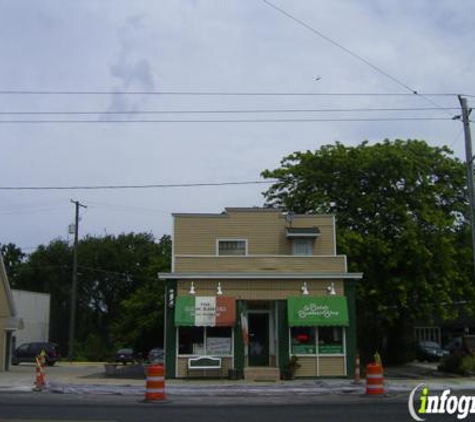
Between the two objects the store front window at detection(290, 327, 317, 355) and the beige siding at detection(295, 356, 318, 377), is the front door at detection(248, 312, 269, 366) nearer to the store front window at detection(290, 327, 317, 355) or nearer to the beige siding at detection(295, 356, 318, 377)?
the store front window at detection(290, 327, 317, 355)

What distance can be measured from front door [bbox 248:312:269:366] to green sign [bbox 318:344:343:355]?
2.44 m

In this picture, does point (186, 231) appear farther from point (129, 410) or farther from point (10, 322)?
point (129, 410)

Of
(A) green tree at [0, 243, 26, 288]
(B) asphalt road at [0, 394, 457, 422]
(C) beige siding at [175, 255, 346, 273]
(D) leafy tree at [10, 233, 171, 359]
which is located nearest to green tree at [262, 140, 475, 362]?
(C) beige siding at [175, 255, 346, 273]

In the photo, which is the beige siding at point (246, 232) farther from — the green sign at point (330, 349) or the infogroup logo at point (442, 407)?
the infogroup logo at point (442, 407)

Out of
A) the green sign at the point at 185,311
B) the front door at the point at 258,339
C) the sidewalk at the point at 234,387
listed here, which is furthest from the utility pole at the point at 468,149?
the green sign at the point at 185,311

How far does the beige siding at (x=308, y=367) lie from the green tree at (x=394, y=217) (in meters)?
9.41

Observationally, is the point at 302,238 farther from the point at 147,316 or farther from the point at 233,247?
the point at 147,316

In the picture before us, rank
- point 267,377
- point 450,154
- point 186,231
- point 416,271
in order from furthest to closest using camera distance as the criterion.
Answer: point 450,154
point 416,271
point 186,231
point 267,377

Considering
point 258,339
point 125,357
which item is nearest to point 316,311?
point 258,339

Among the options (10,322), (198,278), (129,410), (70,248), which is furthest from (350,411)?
(70,248)

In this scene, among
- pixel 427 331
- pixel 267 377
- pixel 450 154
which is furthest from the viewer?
pixel 427 331

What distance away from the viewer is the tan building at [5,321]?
3978 cm

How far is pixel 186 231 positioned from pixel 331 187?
11327 mm

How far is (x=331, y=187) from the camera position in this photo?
4178cm
